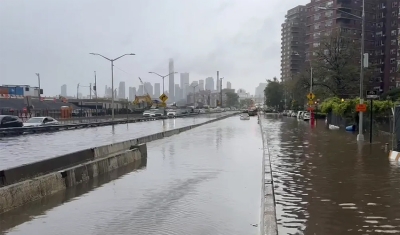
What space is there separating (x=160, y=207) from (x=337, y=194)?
160 inches

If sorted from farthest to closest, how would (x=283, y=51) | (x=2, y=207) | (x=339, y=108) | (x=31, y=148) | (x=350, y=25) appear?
(x=283, y=51), (x=350, y=25), (x=339, y=108), (x=31, y=148), (x=2, y=207)

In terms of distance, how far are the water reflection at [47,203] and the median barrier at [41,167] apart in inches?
50.4

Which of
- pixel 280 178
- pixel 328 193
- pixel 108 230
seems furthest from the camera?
pixel 280 178

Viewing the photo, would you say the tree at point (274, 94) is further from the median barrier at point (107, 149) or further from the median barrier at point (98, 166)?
the median barrier at point (98, 166)

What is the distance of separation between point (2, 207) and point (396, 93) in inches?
2614

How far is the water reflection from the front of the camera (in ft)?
26.8

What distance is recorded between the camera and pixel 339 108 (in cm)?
3525

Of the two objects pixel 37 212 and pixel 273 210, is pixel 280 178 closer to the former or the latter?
pixel 273 210

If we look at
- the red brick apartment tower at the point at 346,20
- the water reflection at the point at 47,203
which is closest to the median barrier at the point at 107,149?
the water reflection at the point at 47,203

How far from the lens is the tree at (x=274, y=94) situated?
135875 millimetres

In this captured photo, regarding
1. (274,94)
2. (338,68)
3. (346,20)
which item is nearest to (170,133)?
(338,68)

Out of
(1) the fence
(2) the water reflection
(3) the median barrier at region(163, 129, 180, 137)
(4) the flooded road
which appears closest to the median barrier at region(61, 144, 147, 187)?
(2) the water reflection

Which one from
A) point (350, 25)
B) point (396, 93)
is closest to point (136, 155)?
point (396, 93)

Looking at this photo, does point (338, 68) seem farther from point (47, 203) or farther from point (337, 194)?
point (47, 203)
